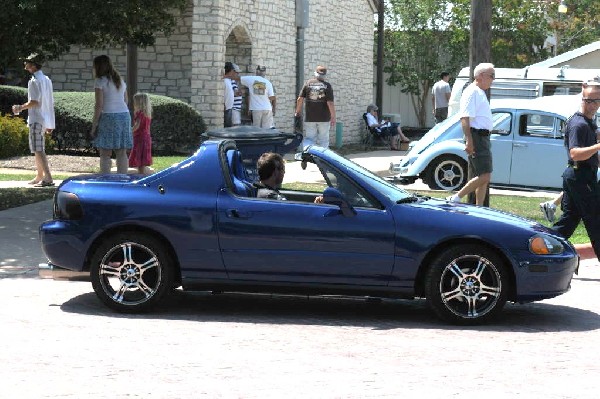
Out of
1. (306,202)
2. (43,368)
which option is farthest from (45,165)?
(43,368)

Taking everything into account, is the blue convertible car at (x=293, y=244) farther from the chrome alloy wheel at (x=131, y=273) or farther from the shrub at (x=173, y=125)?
the shrub at (x=173, y=125)

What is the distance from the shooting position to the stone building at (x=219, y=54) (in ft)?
84.5

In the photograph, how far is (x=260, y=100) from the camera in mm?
22766

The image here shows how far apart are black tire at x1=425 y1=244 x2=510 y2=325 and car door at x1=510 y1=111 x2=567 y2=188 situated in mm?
10268

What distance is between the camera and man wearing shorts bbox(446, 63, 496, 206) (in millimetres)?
13203

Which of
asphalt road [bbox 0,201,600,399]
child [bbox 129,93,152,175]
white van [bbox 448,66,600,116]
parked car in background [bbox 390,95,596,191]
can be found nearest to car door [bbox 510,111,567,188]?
parked car in background [bbox 390,95,596,191]

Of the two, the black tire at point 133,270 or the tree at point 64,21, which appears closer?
the black tire at point 133,270

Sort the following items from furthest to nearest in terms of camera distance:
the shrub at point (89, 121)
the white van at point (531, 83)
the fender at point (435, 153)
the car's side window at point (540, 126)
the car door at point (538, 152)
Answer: the white van at point (531, 83) < the shrub at point (89, 121) < the fender at point (435, 153) < the car's side window at point (540, 126) < the car door at point (538, 152)

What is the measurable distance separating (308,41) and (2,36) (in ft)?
58.8

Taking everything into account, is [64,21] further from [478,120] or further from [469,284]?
[469,284]

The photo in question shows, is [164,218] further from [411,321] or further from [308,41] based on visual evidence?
[308,41]

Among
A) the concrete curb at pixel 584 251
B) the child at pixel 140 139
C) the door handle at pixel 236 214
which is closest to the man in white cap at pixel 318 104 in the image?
the child at pixel 140 139

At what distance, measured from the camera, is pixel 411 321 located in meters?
9.40

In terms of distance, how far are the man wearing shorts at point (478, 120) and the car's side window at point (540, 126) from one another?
5991mm
